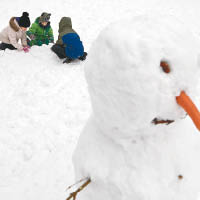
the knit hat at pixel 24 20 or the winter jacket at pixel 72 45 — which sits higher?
the knit hat at pixel 24 20

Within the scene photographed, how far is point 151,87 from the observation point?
2.96 feet

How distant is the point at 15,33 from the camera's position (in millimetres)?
4488

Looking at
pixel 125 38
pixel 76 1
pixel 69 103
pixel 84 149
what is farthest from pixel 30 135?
pixel 76 1

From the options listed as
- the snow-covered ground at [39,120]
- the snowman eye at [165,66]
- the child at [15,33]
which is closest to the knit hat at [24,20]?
the child at [15,33]

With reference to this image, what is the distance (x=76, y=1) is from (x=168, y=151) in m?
7.62

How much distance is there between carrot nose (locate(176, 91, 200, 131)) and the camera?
90 cm

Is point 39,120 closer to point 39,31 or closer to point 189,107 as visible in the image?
point 39,31

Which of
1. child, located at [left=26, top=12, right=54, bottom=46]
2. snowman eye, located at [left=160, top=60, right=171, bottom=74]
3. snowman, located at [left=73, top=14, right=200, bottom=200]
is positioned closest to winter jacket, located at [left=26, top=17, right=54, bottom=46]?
child, located at [left=26, top=12, right=54, bottom=46]

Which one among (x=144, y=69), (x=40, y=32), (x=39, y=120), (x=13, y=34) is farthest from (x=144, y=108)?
(x=40, y=32)

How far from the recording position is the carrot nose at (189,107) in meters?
0.90

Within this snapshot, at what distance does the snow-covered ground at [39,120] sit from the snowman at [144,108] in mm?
1450

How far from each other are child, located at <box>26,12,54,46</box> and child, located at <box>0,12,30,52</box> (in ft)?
0.85

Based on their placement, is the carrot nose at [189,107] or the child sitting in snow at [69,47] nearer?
the carrot nose at [189,107]

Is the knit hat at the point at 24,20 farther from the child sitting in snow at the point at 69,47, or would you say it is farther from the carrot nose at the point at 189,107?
the carrot nose at the point at 189,107
